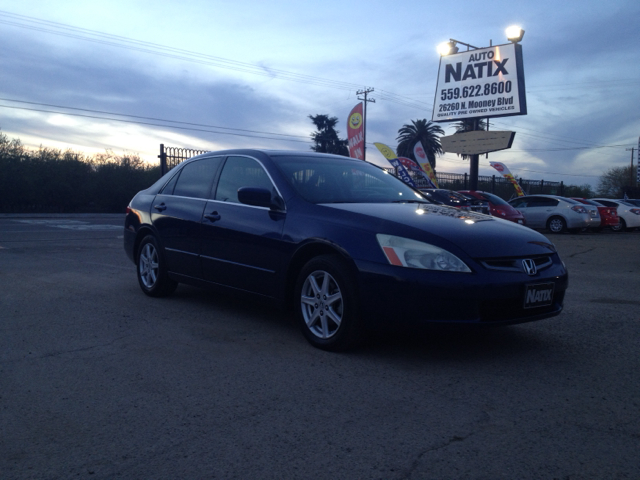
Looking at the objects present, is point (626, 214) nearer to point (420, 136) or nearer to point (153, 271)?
point (153, 271)

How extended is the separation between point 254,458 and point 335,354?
1.60m

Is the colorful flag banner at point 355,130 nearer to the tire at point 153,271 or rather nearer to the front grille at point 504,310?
the tire at point 153,271

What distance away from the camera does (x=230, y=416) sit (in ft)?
9.81

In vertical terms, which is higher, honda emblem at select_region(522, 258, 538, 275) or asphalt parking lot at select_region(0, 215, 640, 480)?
honda emblem at select_region(522, 258, 538, 275)

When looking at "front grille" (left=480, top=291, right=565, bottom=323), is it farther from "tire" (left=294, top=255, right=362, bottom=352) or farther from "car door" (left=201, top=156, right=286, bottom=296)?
"car door" (left=201, top=156, right=286, bottom=296)

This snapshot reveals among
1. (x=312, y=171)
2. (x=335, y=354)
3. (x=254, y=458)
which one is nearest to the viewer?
(x=254, y=458)

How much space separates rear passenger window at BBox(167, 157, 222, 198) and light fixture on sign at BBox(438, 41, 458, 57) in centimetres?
2362

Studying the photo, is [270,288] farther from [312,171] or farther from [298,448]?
[298,448]

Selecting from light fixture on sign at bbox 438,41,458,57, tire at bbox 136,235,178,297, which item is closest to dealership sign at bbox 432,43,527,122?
light fixture on sign at bbox 438,41,458,57

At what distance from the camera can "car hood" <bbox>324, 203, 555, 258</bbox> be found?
3.83 metres

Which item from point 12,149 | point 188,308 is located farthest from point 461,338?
point 12,149

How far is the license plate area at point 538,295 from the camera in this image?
12.7 ft

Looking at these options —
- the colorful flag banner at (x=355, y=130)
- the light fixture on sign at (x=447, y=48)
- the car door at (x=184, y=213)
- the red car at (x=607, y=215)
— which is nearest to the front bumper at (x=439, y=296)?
the car door at (x=184, y=213)

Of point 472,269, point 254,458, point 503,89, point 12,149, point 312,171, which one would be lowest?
point 254,458
